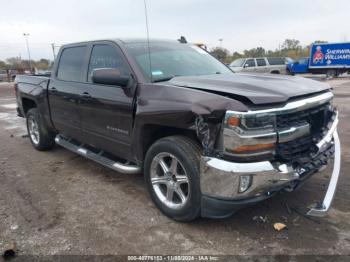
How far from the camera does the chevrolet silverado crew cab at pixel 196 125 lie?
258 centimetres

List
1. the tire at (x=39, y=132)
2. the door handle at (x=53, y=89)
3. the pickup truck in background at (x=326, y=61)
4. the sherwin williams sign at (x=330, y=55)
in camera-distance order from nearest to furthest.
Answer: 1. the door handle at (x=53, y=89)
2. the tire at (x=39, y=132)
3. the sherwin williams sign at (x=330, y=55)
4. the pickup truck in background at (x=326, y=61)

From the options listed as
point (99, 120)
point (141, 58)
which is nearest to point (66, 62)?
point (99, 120)

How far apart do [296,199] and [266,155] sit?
1318 millimetres

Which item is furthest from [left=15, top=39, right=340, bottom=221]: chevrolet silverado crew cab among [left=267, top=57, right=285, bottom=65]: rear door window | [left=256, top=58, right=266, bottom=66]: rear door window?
[left=267, top=57, right=285, bottom=65]: rear door window

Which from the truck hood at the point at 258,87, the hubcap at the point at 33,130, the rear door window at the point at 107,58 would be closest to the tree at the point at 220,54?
the rear door window at the point at 107,58

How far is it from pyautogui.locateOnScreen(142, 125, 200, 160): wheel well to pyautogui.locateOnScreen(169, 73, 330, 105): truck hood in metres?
0.45

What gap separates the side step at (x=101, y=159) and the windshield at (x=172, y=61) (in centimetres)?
105

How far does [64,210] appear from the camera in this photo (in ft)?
11.8

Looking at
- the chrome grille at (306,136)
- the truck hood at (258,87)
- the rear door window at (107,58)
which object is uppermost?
the rear door window at (107,58)

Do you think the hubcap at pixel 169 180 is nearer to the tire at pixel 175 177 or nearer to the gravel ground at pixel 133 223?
the tire at pixel 175 177

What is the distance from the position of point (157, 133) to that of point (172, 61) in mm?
1021

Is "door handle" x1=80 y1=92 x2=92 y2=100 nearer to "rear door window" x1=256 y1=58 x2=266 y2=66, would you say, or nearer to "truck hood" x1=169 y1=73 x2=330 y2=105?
"truck hood" x1=169 y1=73 x2=330 y2=105

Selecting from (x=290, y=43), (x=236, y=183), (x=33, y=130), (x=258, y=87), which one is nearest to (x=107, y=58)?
(x=258, y=87)

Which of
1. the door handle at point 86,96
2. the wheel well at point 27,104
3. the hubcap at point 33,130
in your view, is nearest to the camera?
the door handle at point 86,96
